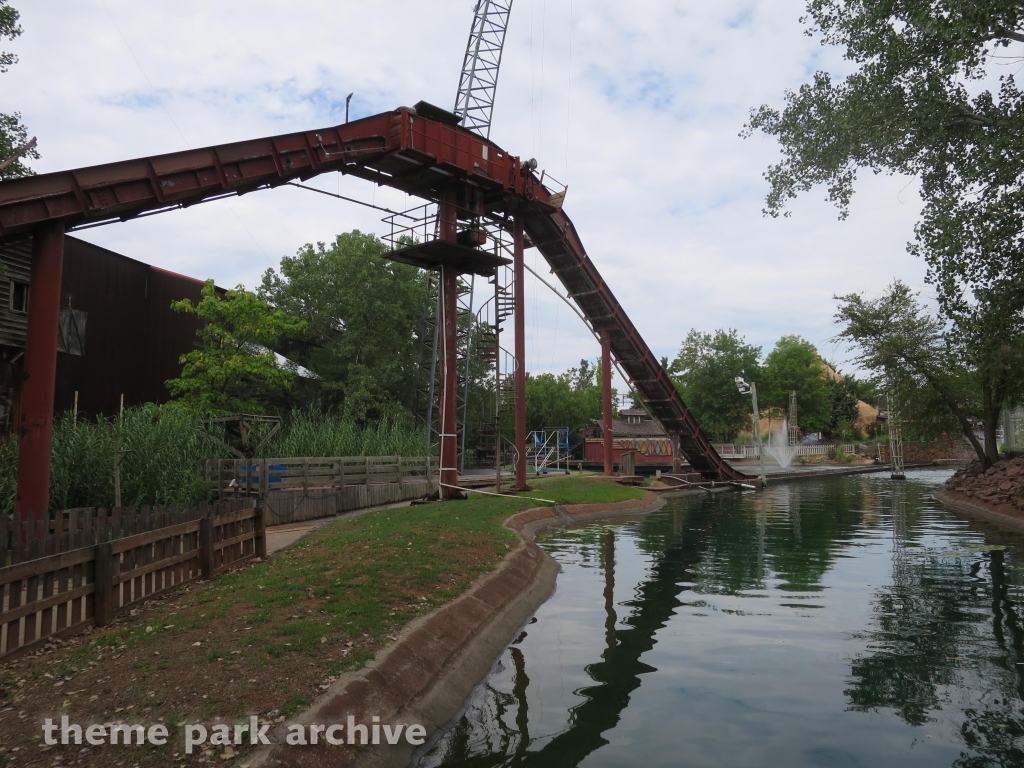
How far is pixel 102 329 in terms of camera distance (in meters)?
28.7

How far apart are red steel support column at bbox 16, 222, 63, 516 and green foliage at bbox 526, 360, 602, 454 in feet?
178

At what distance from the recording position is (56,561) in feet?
24.0

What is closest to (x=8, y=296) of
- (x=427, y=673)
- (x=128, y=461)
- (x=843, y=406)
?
(x=128, y=461)

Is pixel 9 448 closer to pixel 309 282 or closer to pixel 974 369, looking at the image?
pixel 309 282

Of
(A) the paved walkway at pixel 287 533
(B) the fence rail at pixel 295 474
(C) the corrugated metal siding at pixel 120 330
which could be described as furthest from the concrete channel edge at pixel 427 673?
(C) the corrugated metal siding at pixel 120 330

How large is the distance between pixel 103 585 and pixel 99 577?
0.34 feet

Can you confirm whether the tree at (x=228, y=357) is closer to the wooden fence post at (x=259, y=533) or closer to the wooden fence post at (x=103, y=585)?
the wooden fence post at (x=259, y=533)

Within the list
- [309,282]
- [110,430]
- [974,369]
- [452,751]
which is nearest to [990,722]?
[452,751]

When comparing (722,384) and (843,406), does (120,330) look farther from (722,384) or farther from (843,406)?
(843,406)

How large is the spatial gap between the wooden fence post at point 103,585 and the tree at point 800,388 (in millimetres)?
74524

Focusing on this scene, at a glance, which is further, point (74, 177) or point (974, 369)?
point (974, 369)

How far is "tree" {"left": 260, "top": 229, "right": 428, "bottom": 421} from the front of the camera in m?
39.6

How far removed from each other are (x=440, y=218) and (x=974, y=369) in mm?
28036

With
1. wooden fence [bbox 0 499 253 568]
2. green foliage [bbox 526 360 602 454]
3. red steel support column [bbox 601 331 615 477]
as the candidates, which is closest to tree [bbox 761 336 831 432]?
green foliage [bbox 526 360 602 454]
